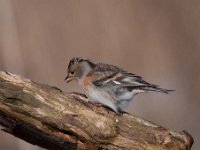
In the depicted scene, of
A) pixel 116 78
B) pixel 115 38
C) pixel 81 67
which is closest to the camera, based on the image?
pixel 116 78

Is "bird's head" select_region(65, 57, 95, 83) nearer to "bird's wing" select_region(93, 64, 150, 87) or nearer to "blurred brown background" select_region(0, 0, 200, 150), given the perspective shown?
"bird's wing" select_region(93, 64, 150, 87)

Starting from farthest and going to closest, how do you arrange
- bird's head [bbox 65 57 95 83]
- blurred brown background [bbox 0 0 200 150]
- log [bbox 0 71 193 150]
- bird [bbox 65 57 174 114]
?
blurred brown background [bbox 0 0 200 150] < bird's head [bbox 65 57 95 83] < bird [bbox 65 57 174 114] < log [bbox 0 71 193 150]

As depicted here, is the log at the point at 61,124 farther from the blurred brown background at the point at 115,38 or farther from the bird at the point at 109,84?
the blurred brown background at the point at 115,38

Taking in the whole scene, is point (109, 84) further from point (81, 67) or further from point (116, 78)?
point (81, 67)

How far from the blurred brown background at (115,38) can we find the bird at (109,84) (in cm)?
320

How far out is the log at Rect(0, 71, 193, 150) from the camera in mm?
5566

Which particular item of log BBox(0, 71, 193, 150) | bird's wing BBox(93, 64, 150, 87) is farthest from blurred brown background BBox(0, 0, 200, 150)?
log BBox(0, 71, 193, 150)

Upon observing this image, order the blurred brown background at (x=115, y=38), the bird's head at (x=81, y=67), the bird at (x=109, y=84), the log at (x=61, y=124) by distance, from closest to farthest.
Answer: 1. the log at (x=61, y=124)
2. the bird at (x=109, y=84)
3. the bird's head at (x=81, y=67)
4. the blurred brown background at (x=115, y=38)

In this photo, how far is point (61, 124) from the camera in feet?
18.4

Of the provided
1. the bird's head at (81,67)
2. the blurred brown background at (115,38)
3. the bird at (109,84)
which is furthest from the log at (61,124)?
the blurred brown background at (115,38)

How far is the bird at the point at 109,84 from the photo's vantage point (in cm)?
661

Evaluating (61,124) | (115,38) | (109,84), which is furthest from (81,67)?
(115,38)

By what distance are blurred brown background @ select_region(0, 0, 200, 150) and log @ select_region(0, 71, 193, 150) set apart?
14.9 ft

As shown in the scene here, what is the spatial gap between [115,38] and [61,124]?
507cm
